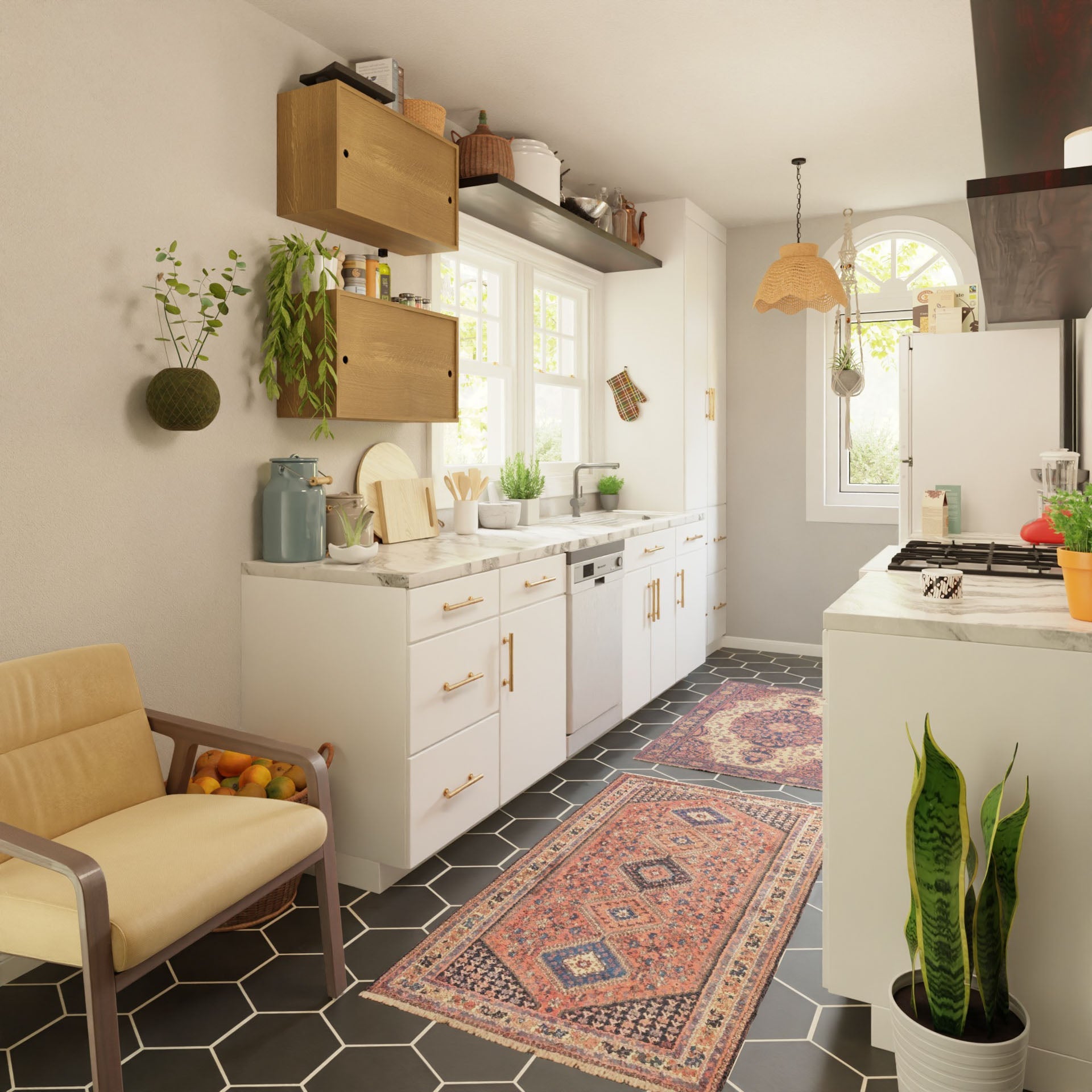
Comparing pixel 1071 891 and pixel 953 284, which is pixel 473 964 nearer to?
pixel 1071 891

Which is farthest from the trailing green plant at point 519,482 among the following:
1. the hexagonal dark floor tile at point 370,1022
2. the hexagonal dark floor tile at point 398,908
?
the hexagonal dark floor tile at point 370,1022

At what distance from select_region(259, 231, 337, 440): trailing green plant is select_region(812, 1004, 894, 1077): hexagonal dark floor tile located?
2.07 m

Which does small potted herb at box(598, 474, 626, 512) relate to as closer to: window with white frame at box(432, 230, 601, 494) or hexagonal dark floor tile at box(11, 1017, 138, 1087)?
window with white frame at box(432, 230, 601, 494)

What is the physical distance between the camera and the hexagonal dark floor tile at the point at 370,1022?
75.3 inches

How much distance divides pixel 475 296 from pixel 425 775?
2.30 metres

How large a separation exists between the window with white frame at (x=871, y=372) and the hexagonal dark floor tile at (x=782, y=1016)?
12.2 feet

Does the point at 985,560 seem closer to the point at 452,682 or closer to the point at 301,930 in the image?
the point at 452,682

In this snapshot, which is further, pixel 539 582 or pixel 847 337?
pixel 847 337

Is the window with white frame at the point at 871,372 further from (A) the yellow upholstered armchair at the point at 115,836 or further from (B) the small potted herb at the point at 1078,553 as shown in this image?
(A) the yellow upholstered armchair at the point at 115,836

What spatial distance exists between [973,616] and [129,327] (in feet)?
7.15

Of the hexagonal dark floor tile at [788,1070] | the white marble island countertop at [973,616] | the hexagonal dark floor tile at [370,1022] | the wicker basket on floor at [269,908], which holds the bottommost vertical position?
the hexagonal dark floor tile at [788,1070]

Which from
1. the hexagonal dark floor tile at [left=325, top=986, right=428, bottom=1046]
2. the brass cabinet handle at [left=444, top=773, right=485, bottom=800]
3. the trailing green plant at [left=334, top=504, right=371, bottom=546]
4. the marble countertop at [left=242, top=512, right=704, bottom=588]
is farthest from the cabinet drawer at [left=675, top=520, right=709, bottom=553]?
the hexagonal dark floor tile at [left=325, top=986, right=428, bottom=1046]

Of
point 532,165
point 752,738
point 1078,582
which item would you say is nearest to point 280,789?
point 1078,582

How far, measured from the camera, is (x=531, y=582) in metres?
3.14
